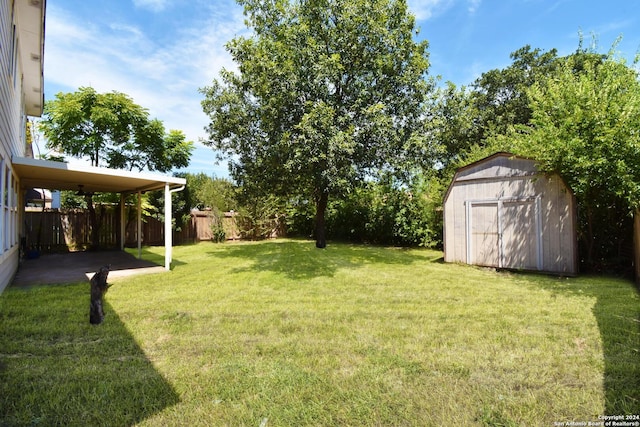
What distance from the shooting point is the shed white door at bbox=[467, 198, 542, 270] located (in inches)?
324

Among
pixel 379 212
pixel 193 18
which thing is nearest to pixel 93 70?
pixel 193 18

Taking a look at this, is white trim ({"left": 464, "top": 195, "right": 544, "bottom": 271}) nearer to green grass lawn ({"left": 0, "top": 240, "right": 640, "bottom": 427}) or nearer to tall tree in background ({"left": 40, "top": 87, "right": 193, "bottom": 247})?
green grass lawn ({"left": 0, "top": 240, "right": 640, "bottom": 427})

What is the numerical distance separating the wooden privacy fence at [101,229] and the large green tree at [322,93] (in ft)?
20.2

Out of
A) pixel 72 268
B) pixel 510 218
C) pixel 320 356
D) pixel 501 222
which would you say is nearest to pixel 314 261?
pixel 501 222

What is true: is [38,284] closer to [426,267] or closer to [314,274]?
[314,274]

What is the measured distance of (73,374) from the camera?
9.48ft

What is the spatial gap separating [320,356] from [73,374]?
2130 mm

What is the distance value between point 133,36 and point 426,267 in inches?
431

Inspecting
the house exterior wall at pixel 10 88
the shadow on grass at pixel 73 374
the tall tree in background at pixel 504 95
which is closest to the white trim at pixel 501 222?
the shadow on grass at pixel 73 374

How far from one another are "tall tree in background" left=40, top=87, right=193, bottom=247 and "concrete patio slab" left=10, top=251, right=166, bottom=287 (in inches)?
116

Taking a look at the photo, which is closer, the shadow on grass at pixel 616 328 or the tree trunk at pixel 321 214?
the shadow on grass at pixel 616 328

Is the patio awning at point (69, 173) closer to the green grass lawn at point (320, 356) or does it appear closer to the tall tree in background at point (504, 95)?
the green grass lawn at point (320, 356)

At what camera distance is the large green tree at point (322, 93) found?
361 inches

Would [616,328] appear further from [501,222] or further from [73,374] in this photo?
[73,374]
